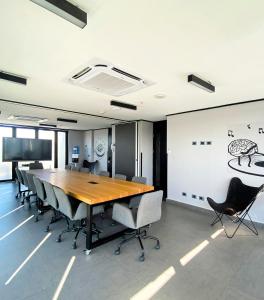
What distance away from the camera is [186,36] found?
65.7 inches

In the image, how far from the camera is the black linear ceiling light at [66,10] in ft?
3.87

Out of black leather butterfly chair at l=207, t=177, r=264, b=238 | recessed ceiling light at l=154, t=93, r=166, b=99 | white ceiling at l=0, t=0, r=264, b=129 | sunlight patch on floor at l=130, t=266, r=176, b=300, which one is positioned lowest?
sunlight patch on floor at l=130, t=266, r=176, b=300

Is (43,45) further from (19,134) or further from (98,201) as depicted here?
(19,134)

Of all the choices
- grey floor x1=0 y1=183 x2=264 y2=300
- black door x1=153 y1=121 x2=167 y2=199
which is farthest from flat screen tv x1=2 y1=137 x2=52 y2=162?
black door x1=153 y1=121 x2=167 y2=199

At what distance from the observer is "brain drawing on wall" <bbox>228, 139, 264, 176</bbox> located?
368 cm

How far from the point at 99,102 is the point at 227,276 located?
3673 mm

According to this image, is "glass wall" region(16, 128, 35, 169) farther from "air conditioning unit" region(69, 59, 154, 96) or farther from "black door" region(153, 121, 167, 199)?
"air conditioning unit" region(69, 59, 154, 96)

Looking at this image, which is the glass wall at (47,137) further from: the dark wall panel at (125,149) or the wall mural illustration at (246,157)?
the wall mural illustration at (246,157)

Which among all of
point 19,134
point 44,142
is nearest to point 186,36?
point 44,142

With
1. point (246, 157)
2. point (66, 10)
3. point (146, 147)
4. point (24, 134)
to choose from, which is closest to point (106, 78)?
point (66, 10)

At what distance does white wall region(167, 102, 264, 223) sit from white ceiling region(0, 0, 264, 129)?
1.04 meters

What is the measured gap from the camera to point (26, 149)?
7.73m

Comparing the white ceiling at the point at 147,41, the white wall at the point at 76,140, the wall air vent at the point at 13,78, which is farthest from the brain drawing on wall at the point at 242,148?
the white wall at the point at 76,140

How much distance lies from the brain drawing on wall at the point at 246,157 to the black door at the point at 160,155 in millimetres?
2504
